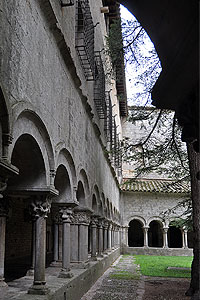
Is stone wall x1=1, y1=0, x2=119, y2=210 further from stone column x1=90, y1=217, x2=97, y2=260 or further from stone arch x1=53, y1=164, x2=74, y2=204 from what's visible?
stone column x1=90, y1=217, x2=97, y2=260

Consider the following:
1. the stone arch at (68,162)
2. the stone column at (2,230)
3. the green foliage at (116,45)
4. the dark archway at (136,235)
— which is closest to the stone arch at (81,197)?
the stone arch at (68,162)

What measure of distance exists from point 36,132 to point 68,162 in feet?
8.46

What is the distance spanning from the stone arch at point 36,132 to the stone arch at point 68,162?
778mm

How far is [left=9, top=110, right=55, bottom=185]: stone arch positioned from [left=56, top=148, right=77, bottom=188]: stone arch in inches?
30.6

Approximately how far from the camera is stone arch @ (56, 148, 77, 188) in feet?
24.0

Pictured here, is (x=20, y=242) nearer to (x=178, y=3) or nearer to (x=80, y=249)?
(x=80, y=249)

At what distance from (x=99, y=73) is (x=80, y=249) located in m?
6.02

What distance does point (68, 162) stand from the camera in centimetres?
806

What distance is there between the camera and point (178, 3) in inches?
81.4

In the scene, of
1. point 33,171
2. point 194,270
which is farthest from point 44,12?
point 194,270

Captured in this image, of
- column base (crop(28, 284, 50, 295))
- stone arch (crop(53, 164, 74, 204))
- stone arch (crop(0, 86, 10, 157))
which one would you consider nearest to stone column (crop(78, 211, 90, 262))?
stone arch (crop(53, 164, 74, 204))

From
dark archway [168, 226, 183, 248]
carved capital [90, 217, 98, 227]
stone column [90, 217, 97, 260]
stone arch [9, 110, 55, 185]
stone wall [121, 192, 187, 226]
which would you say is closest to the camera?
stone arch [9, 110, 55, 185]

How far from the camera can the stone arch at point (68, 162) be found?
731 cm

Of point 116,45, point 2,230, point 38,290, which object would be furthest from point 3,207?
point 116,45
